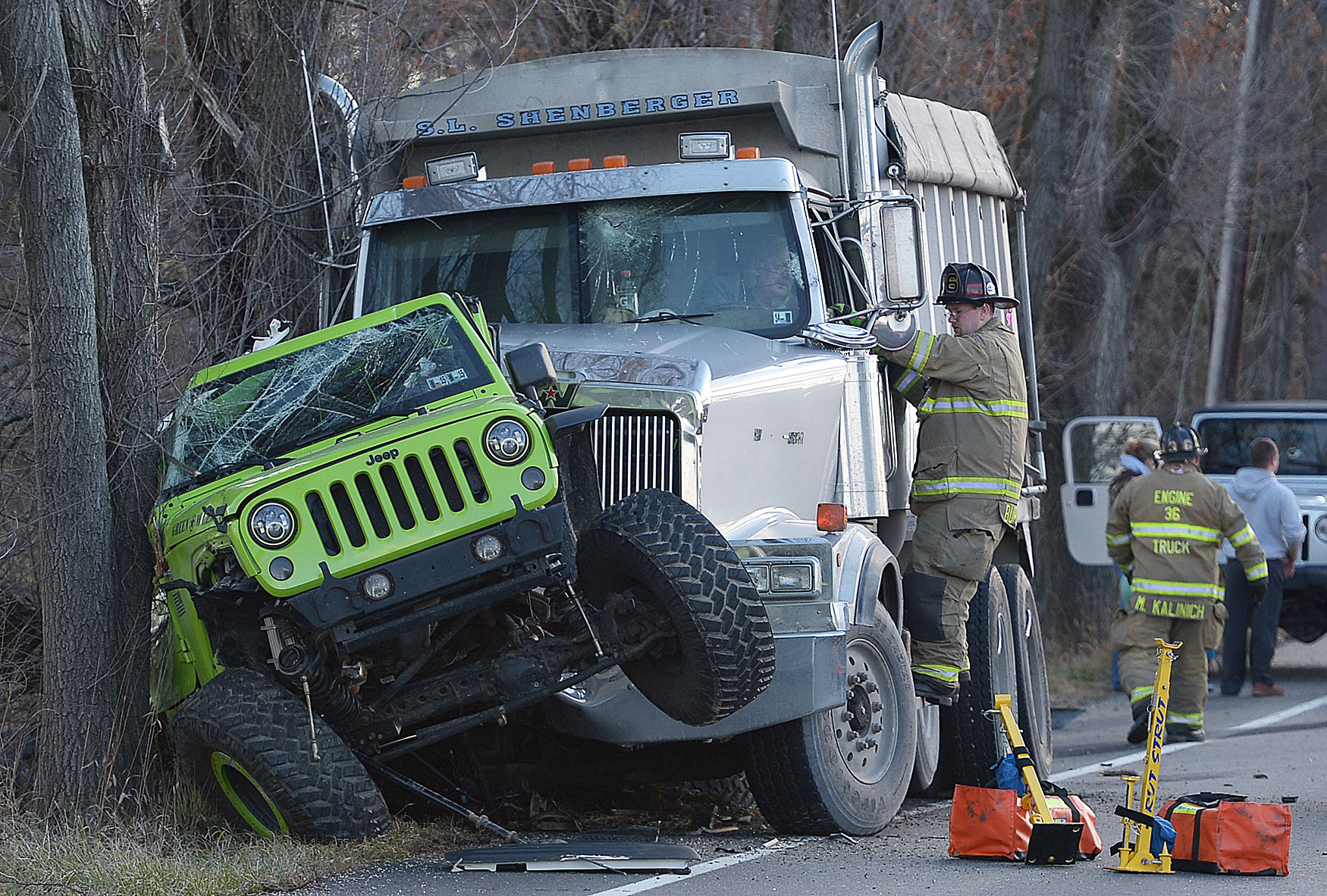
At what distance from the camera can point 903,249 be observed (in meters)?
8.27

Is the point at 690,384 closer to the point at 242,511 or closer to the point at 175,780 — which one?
the point at 242,511

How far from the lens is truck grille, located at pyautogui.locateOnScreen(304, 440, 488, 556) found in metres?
6.36

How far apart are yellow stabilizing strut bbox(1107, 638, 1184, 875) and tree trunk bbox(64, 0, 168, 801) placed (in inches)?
154

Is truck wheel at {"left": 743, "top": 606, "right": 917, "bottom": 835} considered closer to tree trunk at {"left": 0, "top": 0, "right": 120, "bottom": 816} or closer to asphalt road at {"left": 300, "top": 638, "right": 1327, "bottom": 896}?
asphalt road at {"left": 300, "top": 638, "right": 1327, "bottom": 896}

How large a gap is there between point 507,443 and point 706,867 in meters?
1.69

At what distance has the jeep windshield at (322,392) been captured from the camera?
6.94m

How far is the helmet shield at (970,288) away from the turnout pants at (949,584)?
921 millimetres

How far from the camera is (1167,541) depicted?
11.3 m

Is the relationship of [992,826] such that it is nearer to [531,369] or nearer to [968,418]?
[968,418]

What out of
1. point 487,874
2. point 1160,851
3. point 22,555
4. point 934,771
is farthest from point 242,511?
point 934,771

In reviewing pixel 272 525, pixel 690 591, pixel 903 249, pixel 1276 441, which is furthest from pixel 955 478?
pixel 1276 441

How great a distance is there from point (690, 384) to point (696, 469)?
0.33 meters

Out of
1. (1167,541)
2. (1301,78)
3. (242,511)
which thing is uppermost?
(1301,78)

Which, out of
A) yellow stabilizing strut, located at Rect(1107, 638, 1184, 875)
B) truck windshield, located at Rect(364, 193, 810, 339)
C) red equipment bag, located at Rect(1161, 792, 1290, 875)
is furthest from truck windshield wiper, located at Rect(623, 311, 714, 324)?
red equipment bag, located at Rect(1161, 792, 1290, 875)
